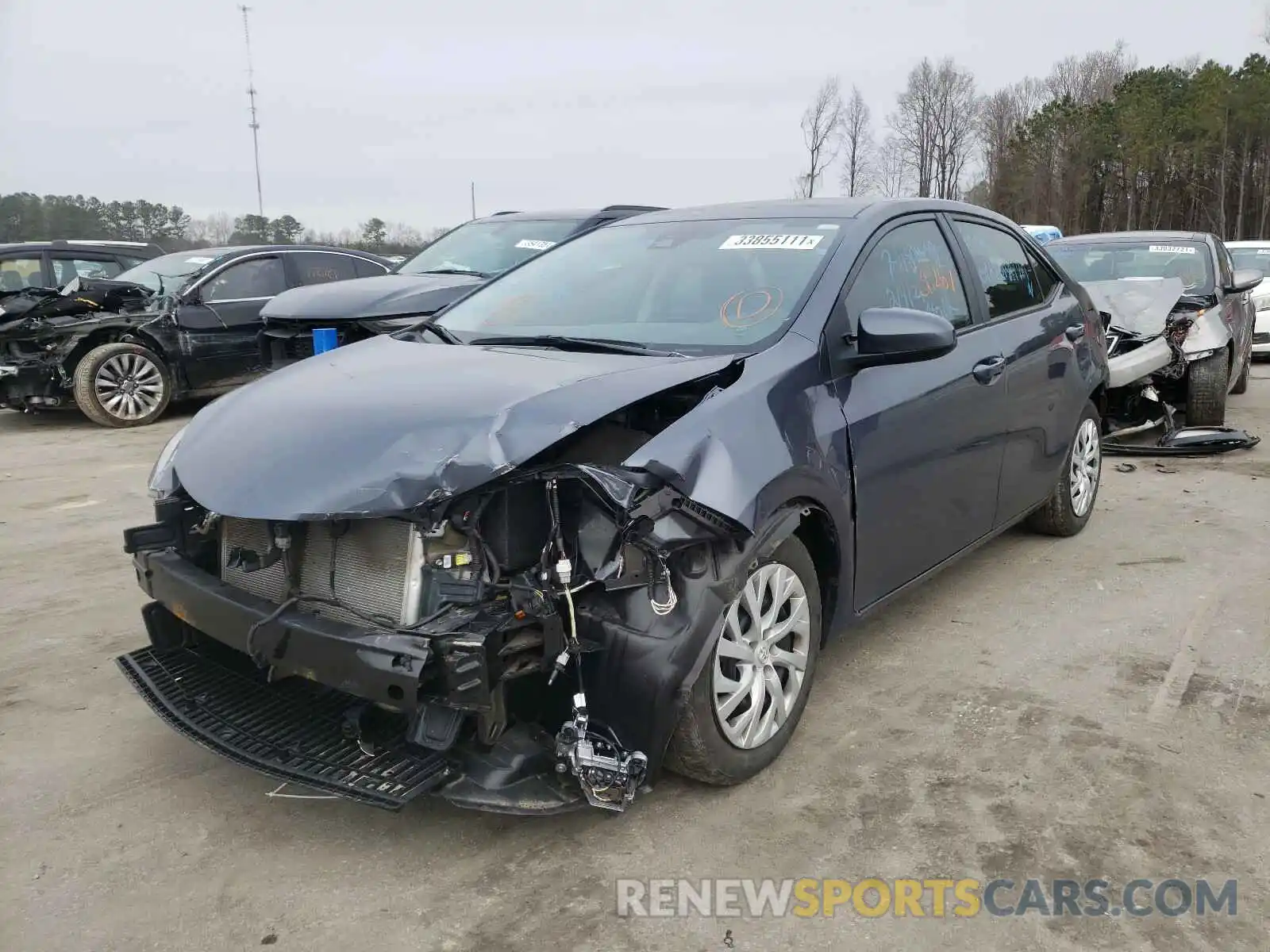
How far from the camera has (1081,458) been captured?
16.8 ft

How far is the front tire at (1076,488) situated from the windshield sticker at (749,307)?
7.72 ft

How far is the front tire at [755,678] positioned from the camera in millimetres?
2631

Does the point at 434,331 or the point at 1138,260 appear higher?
the point at 1138,260

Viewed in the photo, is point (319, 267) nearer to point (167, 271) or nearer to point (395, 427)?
point (167, 271)

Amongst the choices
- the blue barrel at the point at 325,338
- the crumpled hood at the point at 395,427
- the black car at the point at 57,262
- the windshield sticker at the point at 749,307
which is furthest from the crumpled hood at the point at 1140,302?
the black car at the point at 57,262

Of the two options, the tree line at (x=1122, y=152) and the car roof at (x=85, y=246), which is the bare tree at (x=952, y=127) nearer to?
the tree line at (x=1122, y=152)

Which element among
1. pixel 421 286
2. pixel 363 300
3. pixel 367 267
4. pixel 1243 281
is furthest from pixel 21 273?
pixel 1243 281

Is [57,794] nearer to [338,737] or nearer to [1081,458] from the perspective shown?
[338,737]

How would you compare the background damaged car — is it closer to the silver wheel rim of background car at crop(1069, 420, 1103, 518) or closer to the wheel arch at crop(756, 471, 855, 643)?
the silver wheel rim of background car at crop(1069, 420, 1103, 518)

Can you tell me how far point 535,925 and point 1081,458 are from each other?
Result: 397 cm

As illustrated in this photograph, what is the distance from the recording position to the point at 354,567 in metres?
2.59

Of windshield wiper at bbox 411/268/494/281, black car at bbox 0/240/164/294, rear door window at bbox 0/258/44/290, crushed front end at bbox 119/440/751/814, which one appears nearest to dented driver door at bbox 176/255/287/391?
black car at bbox 0/240/164/294

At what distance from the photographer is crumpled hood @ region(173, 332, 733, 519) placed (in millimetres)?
2363

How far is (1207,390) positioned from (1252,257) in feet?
25.1
